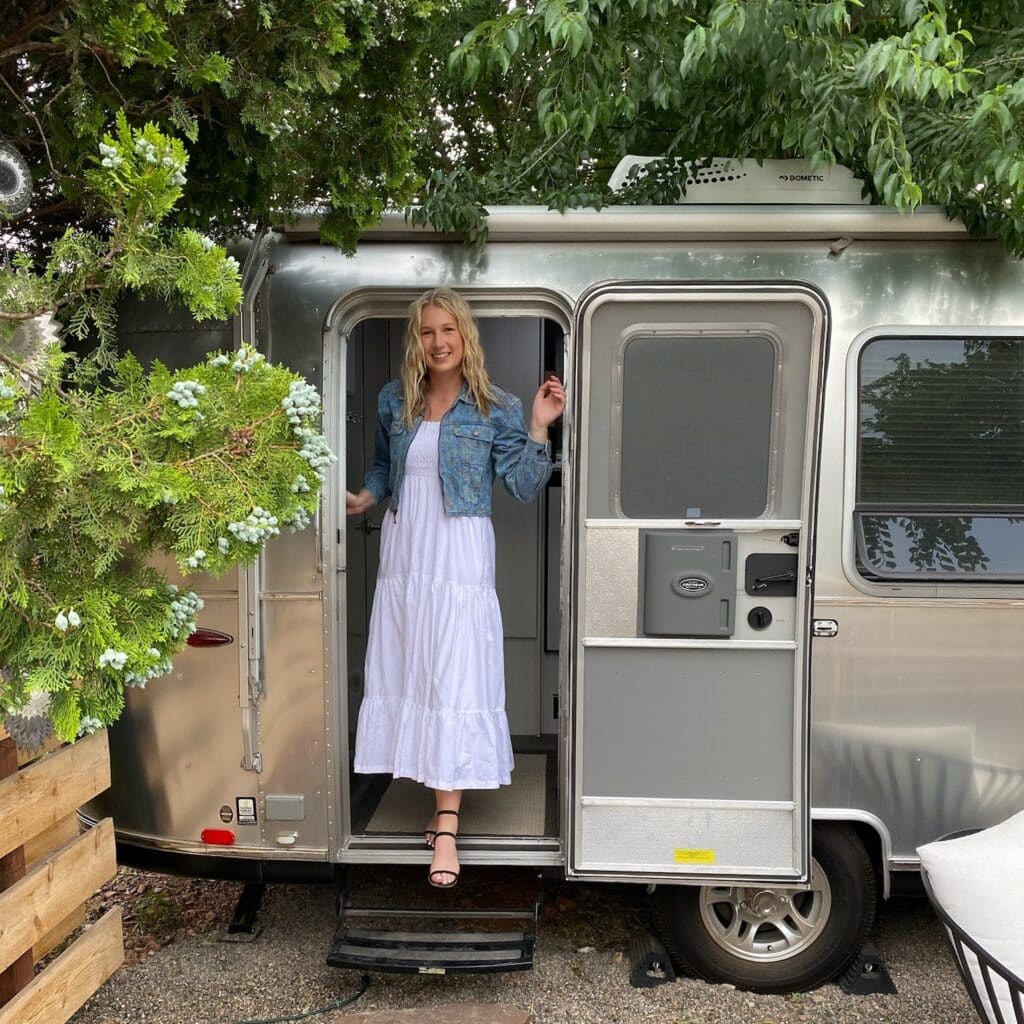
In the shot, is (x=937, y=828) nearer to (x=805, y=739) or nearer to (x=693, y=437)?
(x=805, y=739)

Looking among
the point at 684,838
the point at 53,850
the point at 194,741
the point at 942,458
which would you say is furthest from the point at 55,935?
the point at 942,458

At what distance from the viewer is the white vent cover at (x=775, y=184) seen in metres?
2.89

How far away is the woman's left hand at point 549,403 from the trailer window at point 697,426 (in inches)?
8.5

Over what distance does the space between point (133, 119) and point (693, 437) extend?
1872 millimetres

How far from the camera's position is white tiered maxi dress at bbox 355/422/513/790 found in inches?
121

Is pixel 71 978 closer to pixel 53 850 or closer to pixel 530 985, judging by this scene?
pixel 53 850

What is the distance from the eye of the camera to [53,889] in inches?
108

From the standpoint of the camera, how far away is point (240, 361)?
5.69 ft

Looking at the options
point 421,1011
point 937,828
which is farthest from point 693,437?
point 421,1011

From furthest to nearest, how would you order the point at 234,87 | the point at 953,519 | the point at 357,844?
the point at 357,844
the point at 953,519
the point at 234,87

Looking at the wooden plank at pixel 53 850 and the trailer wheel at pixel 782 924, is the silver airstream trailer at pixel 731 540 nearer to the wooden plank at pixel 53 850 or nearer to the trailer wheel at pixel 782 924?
the trailer wheel at pixel 782 924

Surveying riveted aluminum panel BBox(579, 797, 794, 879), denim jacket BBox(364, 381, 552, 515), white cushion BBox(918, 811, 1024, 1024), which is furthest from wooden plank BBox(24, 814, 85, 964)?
white cushion BBox(918, 811, 1024, 1024)

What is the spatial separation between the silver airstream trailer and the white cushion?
0.72 m

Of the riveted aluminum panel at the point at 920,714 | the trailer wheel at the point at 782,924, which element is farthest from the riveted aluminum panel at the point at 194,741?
the riveted aluminum panel at the point at 920,714
